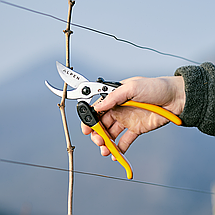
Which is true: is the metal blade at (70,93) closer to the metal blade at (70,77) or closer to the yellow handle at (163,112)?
the metal blade at (70,77)

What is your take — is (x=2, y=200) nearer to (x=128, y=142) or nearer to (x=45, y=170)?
→ (x=45, y=170)

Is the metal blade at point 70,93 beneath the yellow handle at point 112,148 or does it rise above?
above

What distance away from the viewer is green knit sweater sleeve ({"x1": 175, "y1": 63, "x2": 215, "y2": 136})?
0.62 m

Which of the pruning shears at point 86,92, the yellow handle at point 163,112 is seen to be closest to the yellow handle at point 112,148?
the pruning shears at point 86,92

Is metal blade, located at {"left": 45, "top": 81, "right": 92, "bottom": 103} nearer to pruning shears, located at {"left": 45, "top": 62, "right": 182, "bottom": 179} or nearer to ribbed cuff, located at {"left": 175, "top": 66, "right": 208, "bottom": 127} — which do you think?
pruning shears, located at {"left": 45, "top": 62, "right": 182, "bottom": 179}

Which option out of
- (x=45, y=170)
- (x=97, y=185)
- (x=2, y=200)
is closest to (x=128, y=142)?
(x=97, y=185)

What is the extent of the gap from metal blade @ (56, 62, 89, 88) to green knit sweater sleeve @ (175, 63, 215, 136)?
267mm

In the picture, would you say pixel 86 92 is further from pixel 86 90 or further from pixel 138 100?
pixel 138 100

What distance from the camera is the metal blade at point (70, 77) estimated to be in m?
0.61

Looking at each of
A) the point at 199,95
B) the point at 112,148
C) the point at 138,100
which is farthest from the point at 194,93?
the point at 112,148

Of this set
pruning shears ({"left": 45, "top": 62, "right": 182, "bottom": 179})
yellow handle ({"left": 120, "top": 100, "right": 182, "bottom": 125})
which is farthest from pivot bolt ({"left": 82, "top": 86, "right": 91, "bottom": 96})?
yellow handle ({"left": 120, "top": 100, "right": 182, "bottom": 125})

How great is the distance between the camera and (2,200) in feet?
2.16

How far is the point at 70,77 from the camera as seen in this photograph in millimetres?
612

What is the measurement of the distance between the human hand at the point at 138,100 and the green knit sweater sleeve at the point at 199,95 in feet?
0.13
